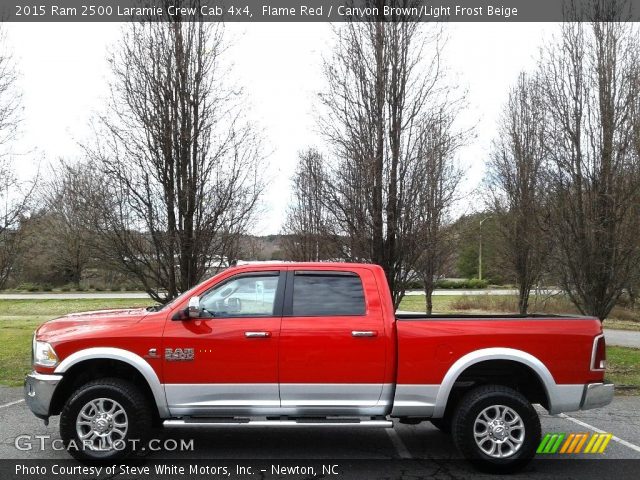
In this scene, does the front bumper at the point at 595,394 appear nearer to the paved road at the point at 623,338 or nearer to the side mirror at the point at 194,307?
the side mirror at the point at 194,307

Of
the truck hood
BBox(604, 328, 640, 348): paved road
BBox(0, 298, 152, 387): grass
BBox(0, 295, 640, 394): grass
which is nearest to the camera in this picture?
the truck hood

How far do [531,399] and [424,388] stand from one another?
52.3 inches

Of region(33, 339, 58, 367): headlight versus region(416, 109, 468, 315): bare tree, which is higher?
region(416, 109, 468, 315): bare tree

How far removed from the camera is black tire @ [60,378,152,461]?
4773 mm

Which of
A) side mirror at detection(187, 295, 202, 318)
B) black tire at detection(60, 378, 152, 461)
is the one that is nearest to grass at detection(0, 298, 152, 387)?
black tire at detection(60, 378, 152, 461)

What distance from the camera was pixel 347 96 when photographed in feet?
30.7

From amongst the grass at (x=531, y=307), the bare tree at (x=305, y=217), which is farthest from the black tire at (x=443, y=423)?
the grass at (x=531, y=307)

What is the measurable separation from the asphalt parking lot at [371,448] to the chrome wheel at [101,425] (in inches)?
18.5

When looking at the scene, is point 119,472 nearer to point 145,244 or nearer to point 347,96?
point 145,244

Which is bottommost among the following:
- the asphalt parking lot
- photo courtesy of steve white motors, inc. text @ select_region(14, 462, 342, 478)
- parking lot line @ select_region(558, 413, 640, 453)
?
parking lot line @ select_region(558, 413, 640, 453)

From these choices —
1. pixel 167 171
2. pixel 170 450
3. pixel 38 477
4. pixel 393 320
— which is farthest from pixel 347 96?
pixel 38 477

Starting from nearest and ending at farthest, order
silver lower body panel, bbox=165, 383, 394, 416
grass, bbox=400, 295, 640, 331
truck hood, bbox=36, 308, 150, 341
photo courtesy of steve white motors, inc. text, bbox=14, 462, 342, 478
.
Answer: photo courtesy of steve white motors, inc. text, bbox=14, 462, 342, 478
silver lower body panel, bbox=165, 383, 394, 416
truck hood, bbox=36, 308, 150, 341
grass, bbox=400, 295, 640, 331

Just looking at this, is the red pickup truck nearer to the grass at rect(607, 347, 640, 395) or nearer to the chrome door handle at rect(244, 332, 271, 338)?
the chrome door handle at rect(244, 332, 271, 338)

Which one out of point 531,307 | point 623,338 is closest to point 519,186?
point 623,338
